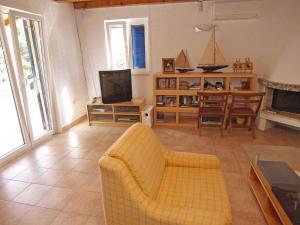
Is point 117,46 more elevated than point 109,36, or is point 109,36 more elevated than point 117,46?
point 109,36

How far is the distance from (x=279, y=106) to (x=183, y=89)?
1698mm

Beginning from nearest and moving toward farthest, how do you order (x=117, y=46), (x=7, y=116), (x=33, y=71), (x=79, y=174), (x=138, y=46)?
(x=79, y=174) < (x=7, y=116) < (x=33, y=71) < (x=138, y=46) < (x=117, y=46)

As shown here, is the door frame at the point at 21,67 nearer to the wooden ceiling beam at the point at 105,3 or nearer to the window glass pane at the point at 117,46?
the wooden ceiling beam at the point at 105,3

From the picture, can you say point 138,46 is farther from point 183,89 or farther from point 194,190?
point 194,190

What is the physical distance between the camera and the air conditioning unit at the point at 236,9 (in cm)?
359

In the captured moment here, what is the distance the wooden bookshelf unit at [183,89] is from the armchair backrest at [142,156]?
2.25 meters

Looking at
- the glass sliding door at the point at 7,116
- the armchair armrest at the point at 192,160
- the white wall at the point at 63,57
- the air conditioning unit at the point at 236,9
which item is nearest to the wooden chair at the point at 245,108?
the air conditioning unit at the point at 236,9

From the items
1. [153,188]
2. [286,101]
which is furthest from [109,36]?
[153,188]

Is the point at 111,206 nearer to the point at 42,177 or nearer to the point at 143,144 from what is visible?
the point at 143,144

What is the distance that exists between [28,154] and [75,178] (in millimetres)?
1123

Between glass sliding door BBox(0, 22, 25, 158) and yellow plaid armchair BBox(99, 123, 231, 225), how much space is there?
231 centimetres

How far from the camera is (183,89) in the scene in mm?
3885

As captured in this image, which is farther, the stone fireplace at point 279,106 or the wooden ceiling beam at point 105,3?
the wooden ceiling beam at point 105,3

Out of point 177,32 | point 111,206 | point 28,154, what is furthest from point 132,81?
point 111,206
